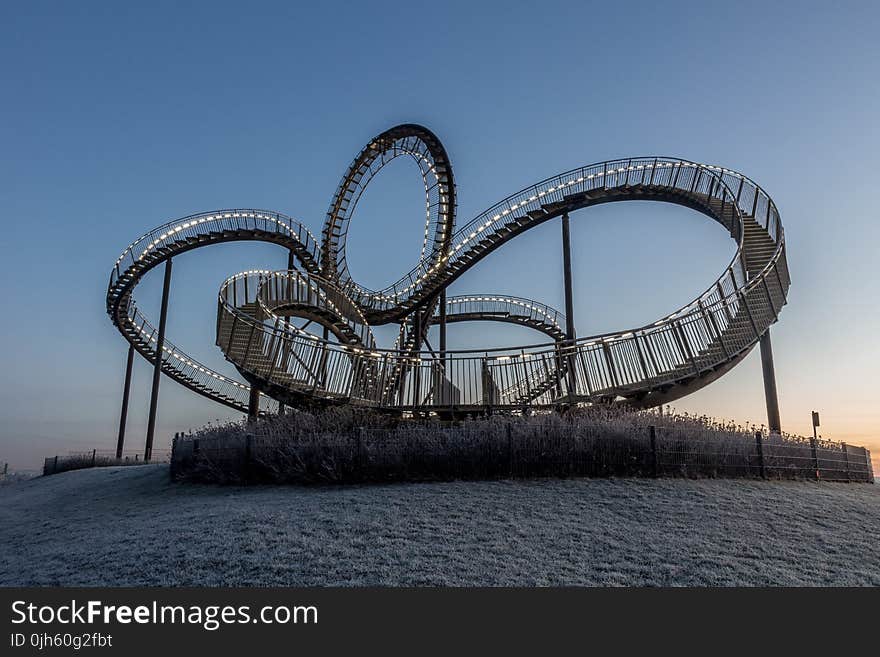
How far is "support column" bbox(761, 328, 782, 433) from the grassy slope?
6.71 metres

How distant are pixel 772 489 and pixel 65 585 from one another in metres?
10.7

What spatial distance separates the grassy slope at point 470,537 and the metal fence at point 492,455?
699 millimetres

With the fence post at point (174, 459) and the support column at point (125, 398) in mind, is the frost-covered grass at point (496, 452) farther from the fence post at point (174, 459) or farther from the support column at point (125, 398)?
the support column at point (125, 398)

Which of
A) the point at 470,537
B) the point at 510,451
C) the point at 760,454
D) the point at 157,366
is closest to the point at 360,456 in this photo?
the point at 510,451

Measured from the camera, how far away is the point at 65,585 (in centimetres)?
727

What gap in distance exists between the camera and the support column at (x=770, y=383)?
18.6 metres

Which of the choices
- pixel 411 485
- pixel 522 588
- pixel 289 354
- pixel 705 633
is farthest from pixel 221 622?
pixel 289 354

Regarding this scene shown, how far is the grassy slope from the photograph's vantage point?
6.99m

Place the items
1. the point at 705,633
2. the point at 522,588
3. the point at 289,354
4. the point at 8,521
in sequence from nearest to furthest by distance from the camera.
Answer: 1. the point at 705,633
2. the point at 522,588
3. the point at 8,521
4. the point at 289,354

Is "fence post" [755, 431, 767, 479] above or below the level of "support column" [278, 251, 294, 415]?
below

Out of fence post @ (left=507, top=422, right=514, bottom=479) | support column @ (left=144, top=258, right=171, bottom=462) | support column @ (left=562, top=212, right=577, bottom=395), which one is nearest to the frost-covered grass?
fence post @ (left=507, top=422, right=514, bottom=479)

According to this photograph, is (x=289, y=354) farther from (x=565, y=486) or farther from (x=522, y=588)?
(x=522, y=588)

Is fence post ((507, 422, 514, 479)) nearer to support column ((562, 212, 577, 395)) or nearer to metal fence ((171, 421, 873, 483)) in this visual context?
metal fence ((171, 421, 873, 483))

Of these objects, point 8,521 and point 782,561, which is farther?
point 8,521
